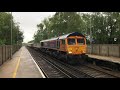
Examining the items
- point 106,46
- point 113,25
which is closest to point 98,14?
point 113,25

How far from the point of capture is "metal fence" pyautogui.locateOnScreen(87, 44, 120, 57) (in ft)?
102

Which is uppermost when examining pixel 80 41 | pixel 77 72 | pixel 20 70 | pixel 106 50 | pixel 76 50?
pixel 80 41

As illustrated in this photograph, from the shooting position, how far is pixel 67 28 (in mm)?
69312

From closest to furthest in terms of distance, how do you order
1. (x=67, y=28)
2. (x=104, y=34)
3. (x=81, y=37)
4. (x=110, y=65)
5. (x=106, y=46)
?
(x=110, y=65) → (x=81, y=37) → (x=106, y=46) → (x=104, y=34) → (x=67, y=28)

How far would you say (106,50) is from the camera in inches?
1388

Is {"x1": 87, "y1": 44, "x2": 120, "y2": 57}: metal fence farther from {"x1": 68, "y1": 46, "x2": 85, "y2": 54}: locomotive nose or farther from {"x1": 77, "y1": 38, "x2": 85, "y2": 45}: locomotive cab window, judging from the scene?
{"x1": 68, "y1": 46, "x2": 85, "y2": 54}: locomotive nose

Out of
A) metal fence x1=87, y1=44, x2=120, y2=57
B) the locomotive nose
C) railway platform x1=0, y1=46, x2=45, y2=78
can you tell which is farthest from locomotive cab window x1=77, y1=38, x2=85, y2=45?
railway platform x1=0, y1=46, x2=45, y2=78

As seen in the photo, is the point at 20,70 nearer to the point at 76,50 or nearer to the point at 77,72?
the point at 77,72

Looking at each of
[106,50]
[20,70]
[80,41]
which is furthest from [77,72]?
[106,50]

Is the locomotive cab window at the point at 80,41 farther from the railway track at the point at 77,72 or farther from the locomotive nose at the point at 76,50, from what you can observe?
the railway track at the point at 77,72

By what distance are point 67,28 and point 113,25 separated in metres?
19.4

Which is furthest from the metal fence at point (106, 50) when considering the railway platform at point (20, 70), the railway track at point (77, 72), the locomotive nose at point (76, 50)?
the railway platform at point (20, 70)

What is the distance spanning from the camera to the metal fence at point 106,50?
31.2 meters
